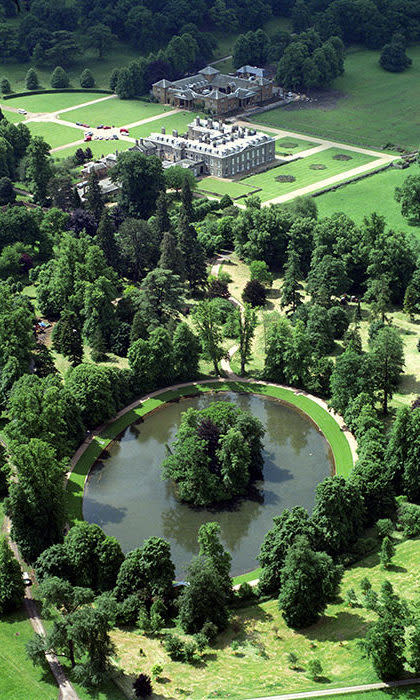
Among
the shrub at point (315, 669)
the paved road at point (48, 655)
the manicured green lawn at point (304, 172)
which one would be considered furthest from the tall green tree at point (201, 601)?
the manicured green lawn at point (304, 172)

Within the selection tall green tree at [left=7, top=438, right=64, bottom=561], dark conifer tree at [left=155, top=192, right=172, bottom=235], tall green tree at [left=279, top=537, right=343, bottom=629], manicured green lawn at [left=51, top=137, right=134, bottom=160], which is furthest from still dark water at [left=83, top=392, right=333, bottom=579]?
manicured green lawn at [left=51, top=137, right=134, bottom=160]

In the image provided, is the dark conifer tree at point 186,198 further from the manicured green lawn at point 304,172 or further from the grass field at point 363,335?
the manicured green lawn at point 304,172

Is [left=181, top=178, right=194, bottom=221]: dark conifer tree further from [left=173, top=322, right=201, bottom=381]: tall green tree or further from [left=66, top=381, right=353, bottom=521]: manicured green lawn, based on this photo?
[left=66, top=381, right=353, bottom=521]: manicured green lawn

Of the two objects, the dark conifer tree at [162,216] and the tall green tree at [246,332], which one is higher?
the dark conifer tree at [162,216]

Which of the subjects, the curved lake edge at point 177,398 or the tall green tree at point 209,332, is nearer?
the curved lake edge at point 177,398

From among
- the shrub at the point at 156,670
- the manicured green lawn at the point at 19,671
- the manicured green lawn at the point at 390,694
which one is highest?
the manicured green lawn at the point at 390,694

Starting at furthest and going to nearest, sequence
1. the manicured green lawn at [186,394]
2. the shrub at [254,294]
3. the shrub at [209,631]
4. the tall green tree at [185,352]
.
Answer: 1. the shrub at [254,294]
2. the tall green tree at [185,352]
3. the manicured green lawn at [186,394]
4. the shrub at [209,631]
